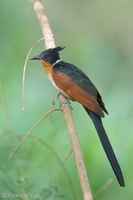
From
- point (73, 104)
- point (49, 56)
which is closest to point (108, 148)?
point (73, 104)

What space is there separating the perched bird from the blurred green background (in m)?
0.06

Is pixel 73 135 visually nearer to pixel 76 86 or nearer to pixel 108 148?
pixel 108 148

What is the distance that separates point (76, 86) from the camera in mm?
1662

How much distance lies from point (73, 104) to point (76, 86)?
17 centimetres

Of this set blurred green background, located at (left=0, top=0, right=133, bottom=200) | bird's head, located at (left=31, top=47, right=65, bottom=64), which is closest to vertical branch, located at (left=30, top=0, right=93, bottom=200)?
blurred green background, located at (left=0, top=0, right=133, bottom=200)

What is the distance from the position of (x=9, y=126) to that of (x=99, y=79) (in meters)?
0.73

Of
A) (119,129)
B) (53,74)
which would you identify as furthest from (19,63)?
(119,129)

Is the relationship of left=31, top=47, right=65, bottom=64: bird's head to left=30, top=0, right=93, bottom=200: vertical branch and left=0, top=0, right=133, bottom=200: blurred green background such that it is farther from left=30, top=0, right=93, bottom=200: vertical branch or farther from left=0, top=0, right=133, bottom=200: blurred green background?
left=30, top=0, right=93, bottom=200: vertical branch

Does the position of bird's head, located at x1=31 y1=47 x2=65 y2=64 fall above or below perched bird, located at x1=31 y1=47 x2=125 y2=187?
above

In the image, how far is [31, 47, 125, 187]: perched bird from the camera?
156 cm

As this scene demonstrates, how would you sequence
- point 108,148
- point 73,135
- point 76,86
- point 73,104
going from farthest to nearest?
point 73,104, point 76,86, point 108,148, point 73,135

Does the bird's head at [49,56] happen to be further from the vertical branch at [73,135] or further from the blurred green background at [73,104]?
the vertical branch at [73,135]

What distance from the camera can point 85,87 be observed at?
1643 mm

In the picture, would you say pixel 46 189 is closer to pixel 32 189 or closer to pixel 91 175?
pixel 32 189
